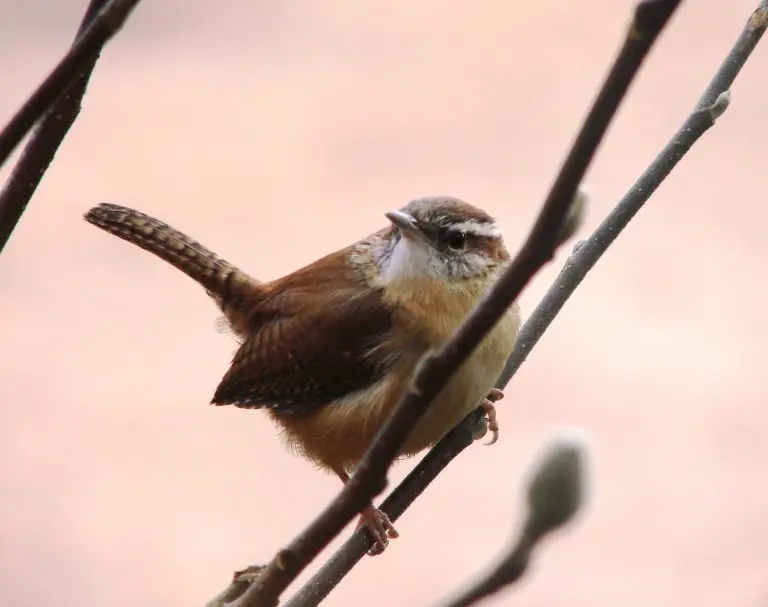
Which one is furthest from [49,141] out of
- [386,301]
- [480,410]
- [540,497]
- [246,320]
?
[246,320]

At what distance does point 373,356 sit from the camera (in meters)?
2.44

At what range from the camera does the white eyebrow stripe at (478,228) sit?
247 centimetres

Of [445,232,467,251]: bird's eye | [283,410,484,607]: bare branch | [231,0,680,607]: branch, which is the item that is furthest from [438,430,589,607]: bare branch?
[445,232,467,251]: bird's eye

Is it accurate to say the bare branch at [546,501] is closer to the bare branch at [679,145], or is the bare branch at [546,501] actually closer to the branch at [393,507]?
the branch at [393,507]

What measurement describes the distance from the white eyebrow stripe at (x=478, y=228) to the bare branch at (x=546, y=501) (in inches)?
66.1

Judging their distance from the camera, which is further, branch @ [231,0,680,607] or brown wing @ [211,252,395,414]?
brown wing @ [211,252,395,414]

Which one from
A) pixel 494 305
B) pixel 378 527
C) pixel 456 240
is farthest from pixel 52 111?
pixel 456 240

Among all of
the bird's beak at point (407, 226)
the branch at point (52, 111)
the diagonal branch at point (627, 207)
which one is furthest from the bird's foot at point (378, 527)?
the branch at point (52, 111)

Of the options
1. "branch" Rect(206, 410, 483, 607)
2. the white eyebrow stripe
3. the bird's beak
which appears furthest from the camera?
the white eyebrow stripe

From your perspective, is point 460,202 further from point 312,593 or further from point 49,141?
point 49,141

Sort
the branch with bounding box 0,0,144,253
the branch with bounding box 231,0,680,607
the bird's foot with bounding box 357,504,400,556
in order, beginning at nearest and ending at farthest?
the branch with bounding box 231,0,680,607 < the branch with bounding box 0,0,144,253 < the bird's foot with bounding box 357,504,400,556

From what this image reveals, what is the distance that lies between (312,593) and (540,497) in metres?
0.52

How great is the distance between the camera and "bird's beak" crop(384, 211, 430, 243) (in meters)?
2.33

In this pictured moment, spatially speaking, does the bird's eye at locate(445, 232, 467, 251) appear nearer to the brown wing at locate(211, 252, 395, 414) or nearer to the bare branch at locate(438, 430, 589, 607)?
the brown wing at locate(211, 252, 395, 414)
